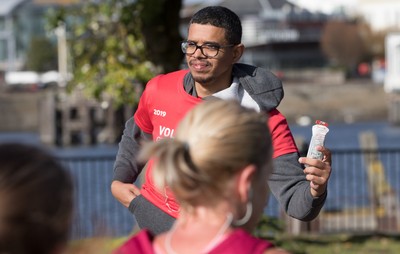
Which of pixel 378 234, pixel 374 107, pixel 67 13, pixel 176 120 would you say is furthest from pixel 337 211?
pixel 374 107

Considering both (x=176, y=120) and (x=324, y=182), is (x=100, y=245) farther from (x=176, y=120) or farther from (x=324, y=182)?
(x=176, y=120)

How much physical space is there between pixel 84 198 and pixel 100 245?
53.5 feet

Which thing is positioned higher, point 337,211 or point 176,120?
point 176,120

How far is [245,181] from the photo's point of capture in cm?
312

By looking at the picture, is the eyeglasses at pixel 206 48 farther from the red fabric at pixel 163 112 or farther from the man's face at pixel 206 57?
the red fabric at pixel 163 112

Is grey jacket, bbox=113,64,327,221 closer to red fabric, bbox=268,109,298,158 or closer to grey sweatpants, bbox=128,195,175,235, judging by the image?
red fabric, bbox=268,109,298,158

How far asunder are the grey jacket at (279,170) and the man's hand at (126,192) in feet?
0.48

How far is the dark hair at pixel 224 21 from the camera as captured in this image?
4.92 m

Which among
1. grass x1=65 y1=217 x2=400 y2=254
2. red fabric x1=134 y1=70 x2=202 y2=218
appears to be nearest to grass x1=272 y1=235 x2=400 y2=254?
grass x1=65 y1=217 x2=400 y2=254

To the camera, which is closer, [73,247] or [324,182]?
[73,247]

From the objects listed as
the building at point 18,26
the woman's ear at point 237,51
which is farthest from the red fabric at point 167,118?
the building at point 18,26

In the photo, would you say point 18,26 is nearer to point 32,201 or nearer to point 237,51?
point 237,51

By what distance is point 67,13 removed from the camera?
12945 millimetres

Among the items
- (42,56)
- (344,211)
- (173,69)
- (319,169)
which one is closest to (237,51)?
(319,169)
